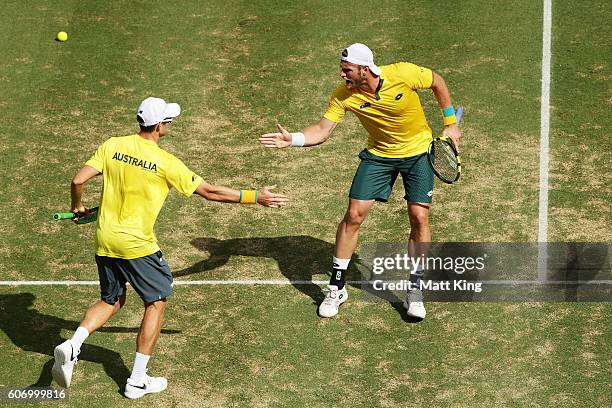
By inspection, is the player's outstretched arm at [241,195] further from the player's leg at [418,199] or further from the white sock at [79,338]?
the player's leg at [418,199]

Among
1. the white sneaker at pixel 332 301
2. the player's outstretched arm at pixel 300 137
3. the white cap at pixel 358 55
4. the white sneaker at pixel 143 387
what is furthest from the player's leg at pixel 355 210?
the white sneaker at pixel 143 387

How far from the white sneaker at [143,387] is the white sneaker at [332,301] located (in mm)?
2231

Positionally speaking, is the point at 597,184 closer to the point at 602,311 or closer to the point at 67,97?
the point at 602,311

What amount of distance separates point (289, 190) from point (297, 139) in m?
3.07

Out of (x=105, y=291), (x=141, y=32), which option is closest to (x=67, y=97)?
(x=141, y=32)

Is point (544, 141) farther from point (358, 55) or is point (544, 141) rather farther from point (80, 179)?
point (80, 179)

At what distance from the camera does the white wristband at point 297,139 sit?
13896 mm

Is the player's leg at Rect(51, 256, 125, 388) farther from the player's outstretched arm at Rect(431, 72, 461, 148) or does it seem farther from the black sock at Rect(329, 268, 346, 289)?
the player's outstretched arm at Rect(431, 72, 461, 148)

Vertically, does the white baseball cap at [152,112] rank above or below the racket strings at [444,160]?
above

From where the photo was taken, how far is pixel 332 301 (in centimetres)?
1440

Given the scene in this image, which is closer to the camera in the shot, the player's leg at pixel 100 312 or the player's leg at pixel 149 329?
the player's leg at pixel 100 312

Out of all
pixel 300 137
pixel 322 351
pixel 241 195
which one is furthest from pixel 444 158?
pixel 241 195

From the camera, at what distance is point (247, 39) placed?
2030cm

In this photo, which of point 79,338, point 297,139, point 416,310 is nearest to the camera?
point 79,338
